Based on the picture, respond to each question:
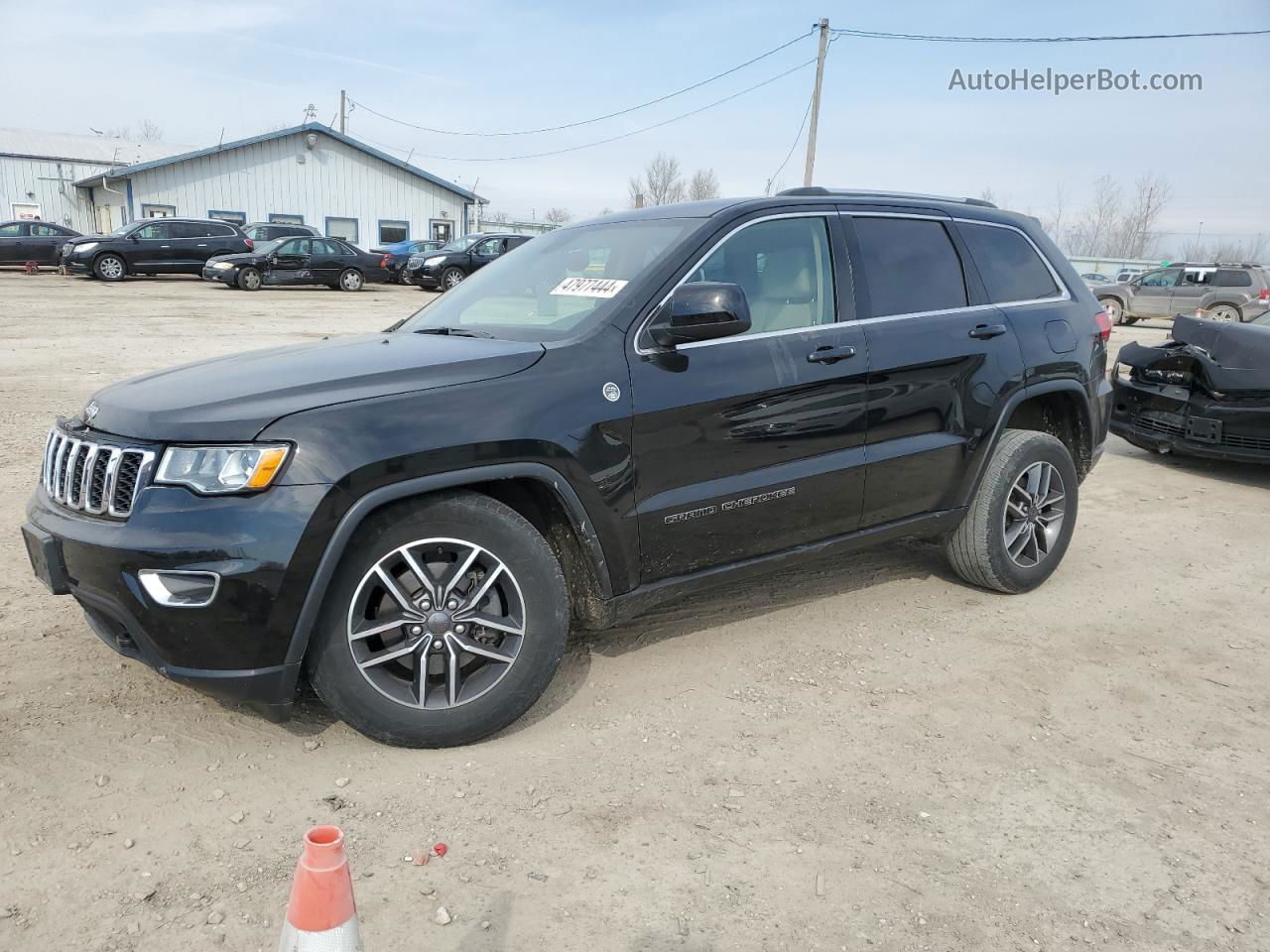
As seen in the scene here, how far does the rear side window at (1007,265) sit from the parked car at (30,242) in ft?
89.8

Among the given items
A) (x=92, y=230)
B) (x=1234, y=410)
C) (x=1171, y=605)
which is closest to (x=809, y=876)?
(x=1171, y=605)

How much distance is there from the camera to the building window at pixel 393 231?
37656 millimetres

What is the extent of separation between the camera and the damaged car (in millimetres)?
6930

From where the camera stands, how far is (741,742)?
3.19 meters

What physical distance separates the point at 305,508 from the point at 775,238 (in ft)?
7.11

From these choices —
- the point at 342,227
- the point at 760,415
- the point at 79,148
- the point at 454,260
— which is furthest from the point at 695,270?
the point at 79,148

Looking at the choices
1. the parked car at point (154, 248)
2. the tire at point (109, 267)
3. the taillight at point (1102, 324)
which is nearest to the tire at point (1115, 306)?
the taillight at point (1102, 324)

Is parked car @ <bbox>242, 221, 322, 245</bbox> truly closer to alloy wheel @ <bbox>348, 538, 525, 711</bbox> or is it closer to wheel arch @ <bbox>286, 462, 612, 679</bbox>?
wheel arch @ <bbox>286, 462, 612, 679</bbox>

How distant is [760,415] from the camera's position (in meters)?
3.54

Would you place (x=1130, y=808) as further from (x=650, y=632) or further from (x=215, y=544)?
(x=215, y=544)

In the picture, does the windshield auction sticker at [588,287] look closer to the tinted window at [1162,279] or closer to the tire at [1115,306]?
the tire at [1115,306]

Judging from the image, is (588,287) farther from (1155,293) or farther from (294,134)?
(294,134)

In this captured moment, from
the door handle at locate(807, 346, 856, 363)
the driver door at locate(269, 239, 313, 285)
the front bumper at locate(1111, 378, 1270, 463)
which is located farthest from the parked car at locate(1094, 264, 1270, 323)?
the door handle at locate(807, 346, 856, 363)

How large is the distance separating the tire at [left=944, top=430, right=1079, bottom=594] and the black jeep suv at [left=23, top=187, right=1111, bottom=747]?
0.02m
